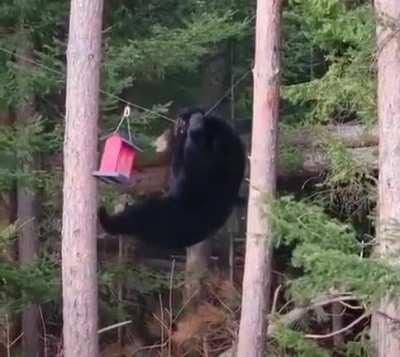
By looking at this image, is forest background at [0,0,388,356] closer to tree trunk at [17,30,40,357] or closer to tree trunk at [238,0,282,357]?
tree trunk at [17,30,40,357]

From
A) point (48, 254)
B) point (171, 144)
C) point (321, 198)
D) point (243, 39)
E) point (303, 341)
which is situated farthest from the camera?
point (243, 39)

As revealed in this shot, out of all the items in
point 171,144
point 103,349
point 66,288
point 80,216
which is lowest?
point 103,349

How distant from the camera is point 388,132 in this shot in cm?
670

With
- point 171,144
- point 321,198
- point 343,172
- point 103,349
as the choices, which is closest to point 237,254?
point 103,349

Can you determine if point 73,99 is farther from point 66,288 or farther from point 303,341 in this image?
point 303,341

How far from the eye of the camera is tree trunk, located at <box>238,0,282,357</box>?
25.2 ft

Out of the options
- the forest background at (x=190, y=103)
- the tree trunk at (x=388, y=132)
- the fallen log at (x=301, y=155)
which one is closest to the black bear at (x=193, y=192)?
Result: the fallen log at (x=301, y=155)

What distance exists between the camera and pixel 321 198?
873 centimetres

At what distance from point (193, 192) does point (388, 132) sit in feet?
9.33

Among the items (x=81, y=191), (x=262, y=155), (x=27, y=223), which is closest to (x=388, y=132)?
(x=262, y=155)

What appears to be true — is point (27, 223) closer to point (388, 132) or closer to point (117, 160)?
point (117, 160)

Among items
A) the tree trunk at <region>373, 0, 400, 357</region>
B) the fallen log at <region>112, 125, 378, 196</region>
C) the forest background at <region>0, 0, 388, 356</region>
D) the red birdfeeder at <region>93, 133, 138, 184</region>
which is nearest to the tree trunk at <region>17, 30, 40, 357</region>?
the forest background at <region>0, 0, 388, 356</region>

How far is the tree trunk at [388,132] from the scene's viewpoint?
21.7ft

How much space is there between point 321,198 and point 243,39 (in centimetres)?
350
